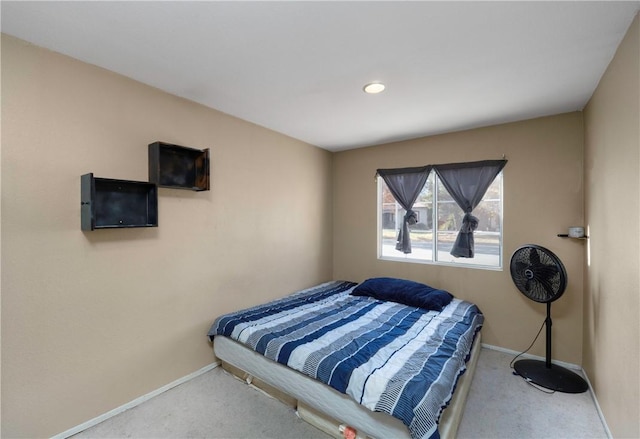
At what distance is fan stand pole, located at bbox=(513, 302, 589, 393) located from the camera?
2375 mm

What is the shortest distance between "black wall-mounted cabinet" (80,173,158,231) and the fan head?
3.12 m

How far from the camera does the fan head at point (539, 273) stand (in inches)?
95.2

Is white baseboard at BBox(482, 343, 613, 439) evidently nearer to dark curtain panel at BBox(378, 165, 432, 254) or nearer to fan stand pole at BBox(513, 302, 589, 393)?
fan stand pole at BBox(513, 302, 589, 393)

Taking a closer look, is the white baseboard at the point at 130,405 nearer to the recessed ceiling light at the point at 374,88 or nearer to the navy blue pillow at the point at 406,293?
the navy blue pillow at the point at 406,293

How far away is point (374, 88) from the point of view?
2264mm

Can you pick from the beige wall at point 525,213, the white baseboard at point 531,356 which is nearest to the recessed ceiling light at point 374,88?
the beige wall at point 525,213

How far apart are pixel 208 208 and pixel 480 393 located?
2831 mm

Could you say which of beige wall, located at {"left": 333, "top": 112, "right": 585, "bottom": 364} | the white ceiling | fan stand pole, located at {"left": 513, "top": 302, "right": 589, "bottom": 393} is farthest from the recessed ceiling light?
fan stand pole, located at {"left": 513, "top": 302, "right": 589, "bottom": 393}

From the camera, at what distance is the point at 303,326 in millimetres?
2523

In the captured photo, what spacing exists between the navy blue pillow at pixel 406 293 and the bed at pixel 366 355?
11 millimetres

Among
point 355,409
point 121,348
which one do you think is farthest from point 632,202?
point 121,348

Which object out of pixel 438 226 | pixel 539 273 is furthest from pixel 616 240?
pixel 438 226

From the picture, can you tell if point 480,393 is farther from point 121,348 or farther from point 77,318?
point 77,318

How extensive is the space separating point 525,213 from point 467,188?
61 cm
